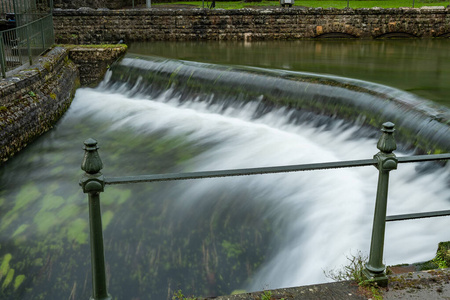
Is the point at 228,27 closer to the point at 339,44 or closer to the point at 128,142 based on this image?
the point at 339,44

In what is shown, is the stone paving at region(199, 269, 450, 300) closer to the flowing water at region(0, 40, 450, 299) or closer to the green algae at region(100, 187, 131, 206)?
the flowing water at region(0, 40, 450, 299)

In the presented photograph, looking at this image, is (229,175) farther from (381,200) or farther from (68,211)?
(68,211)

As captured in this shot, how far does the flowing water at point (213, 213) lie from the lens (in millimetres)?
4965

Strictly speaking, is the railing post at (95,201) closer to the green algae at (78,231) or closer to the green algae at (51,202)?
the green algae at (78,231)

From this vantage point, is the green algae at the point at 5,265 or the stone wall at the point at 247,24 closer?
the green algae at the point at 5,265

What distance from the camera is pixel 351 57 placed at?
14.3 meters

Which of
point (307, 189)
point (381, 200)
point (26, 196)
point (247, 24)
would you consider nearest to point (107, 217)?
point (26, 196)

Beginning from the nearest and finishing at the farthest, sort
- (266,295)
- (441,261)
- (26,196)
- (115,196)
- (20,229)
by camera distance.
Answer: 1. (266,295)
2. (441,261)
3. (20,229)
4. (115,196)
5. (26,196)

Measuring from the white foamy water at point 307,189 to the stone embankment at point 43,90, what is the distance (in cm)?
161

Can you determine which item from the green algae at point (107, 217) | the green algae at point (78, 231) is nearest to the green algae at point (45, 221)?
the green algae at point (78, 231)

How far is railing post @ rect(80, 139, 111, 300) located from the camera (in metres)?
2.58

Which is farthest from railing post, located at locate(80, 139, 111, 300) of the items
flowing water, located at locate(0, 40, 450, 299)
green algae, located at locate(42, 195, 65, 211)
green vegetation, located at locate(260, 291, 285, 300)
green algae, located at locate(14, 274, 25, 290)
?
green algae, located at locate(42, 195, 65, 211)

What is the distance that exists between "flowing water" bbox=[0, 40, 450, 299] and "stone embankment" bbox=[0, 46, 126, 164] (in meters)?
0.38

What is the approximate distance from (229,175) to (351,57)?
1225 centimetres
